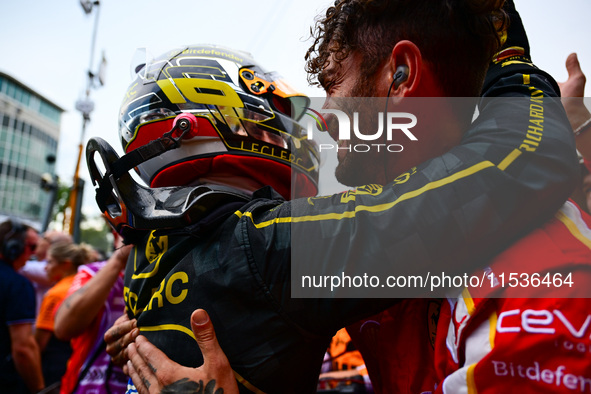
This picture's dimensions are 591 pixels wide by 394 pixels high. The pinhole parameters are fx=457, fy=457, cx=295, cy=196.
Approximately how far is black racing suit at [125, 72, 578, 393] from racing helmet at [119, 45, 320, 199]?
0.29 meters

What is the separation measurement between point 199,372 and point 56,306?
2.81m

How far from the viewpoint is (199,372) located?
1.02 meters

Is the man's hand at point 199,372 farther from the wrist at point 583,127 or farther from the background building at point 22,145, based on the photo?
the background building at point 22,145

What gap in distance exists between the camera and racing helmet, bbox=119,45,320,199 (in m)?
1.39

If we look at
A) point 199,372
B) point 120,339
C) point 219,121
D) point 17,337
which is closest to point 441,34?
point 219,121

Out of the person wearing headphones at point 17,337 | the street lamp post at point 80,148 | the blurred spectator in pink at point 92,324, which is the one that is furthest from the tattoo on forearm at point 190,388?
the street lamp post at point 80,148

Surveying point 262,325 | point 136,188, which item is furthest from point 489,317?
point 136,188

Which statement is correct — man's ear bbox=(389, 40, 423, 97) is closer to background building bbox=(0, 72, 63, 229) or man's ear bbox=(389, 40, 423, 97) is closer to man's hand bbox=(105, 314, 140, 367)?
man's hand bbox=(105, 314, 140, 367)

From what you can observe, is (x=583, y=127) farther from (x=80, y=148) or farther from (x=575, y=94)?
(x=80, y=148)

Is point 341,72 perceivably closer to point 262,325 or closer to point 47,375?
point 262,325

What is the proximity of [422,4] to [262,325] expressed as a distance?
84 cm

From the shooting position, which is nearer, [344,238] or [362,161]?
[344,238]

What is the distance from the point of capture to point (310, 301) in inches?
36.4

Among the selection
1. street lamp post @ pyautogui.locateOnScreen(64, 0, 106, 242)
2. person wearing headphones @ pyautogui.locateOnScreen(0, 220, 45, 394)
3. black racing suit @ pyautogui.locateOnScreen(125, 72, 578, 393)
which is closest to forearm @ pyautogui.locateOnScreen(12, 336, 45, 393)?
person wearing headphones @ pyautogui.locateOnScreen(0, 220, 45, 394)
